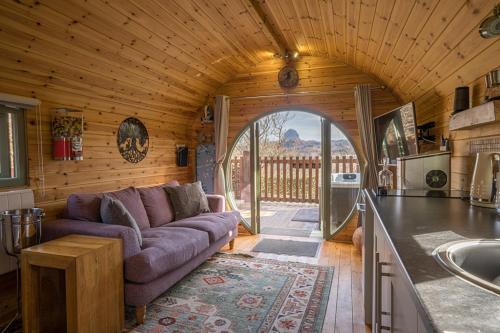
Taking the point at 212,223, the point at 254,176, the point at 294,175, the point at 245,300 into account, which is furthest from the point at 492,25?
the point at 294,175

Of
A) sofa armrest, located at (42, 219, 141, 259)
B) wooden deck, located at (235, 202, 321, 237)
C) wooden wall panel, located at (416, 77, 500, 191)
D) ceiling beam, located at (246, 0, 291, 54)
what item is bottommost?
wooden deck, located at (235, 202, 321, 237)

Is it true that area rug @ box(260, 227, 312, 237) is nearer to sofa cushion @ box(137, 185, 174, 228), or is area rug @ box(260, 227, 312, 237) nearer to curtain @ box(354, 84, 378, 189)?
curtain @ box(354, 84, 378, 189)

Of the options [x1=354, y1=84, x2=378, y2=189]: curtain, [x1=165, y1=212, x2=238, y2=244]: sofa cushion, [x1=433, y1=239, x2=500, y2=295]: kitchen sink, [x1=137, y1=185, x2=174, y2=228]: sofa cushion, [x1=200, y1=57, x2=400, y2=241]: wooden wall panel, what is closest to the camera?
[x1=433, y1=239, x2=500, y2=295]: kitchen sink

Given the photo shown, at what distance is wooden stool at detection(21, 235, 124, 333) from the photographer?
1.90 meters

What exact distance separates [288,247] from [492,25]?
3.33 m

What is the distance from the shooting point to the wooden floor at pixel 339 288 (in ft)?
7.70

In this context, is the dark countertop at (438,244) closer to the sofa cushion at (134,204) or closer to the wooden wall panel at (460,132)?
the wooden wall panel at (460,132)

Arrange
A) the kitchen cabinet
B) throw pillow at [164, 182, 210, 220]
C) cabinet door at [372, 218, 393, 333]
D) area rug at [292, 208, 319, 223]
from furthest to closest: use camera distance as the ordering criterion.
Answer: area rug at [292, 208, 319, 223] < throw pillow at [164, 182, 210, 220] < cabinet door at [372, 218, 393, 333] < the kitchen cabinet

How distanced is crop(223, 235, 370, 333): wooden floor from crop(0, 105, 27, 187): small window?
2451 mm

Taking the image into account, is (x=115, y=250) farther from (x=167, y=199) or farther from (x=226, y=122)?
(x=226, y=122)

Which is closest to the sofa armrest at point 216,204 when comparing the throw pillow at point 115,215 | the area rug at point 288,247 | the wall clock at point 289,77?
the area rug at point 288,247

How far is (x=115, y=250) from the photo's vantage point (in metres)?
2.23

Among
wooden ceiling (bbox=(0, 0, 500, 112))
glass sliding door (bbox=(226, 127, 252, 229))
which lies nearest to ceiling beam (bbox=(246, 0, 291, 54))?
wooden ceiling (bbox=(0, 0, 500, 112))

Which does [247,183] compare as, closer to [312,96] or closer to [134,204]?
[312,96]
